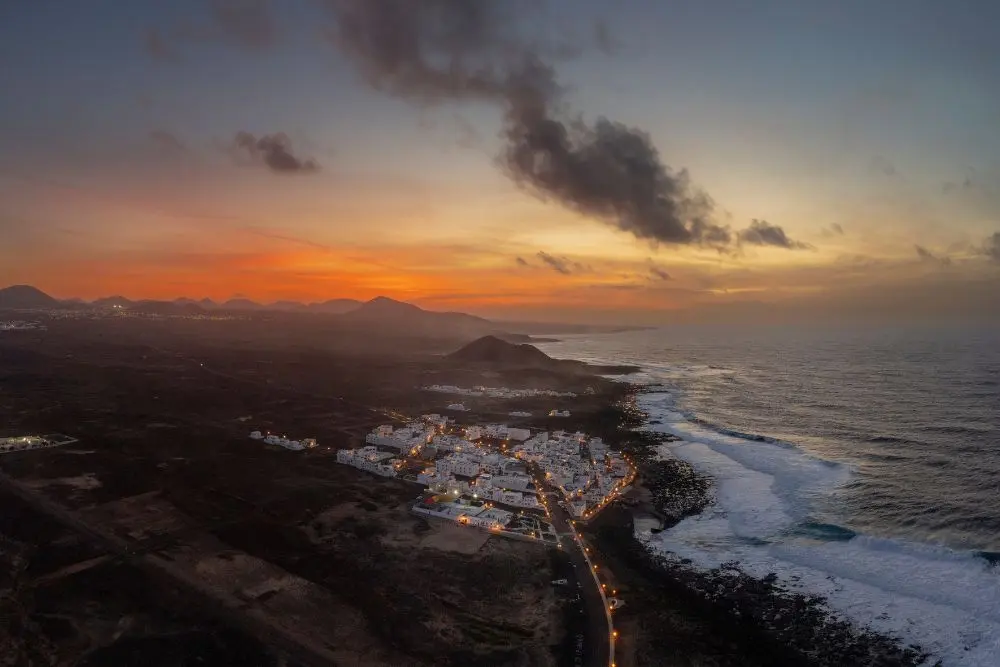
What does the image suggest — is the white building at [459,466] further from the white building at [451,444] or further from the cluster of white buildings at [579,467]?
the cluster of white buildings at [579,467]

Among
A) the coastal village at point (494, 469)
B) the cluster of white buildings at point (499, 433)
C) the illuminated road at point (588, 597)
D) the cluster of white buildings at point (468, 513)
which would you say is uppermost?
the cluster of white buildings at point (499, 433)

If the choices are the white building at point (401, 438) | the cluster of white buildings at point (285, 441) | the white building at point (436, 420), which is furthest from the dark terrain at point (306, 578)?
the white building at point (436, 420)

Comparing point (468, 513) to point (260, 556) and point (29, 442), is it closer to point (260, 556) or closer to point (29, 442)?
point (260, 556)

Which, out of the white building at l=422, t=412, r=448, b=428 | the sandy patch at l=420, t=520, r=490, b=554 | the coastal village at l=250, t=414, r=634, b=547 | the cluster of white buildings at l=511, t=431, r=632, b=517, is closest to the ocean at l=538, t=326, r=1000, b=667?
the cluster of white buildings at l=511, t=431, r=632, b=517

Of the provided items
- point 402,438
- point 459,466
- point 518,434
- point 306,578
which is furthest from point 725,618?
point 518,434

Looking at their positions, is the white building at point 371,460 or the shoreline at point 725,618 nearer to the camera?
the shoreline at point 725,618

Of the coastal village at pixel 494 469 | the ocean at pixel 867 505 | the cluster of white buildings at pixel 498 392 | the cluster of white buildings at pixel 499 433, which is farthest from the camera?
the cluster of white buildings at pixel 498 392
